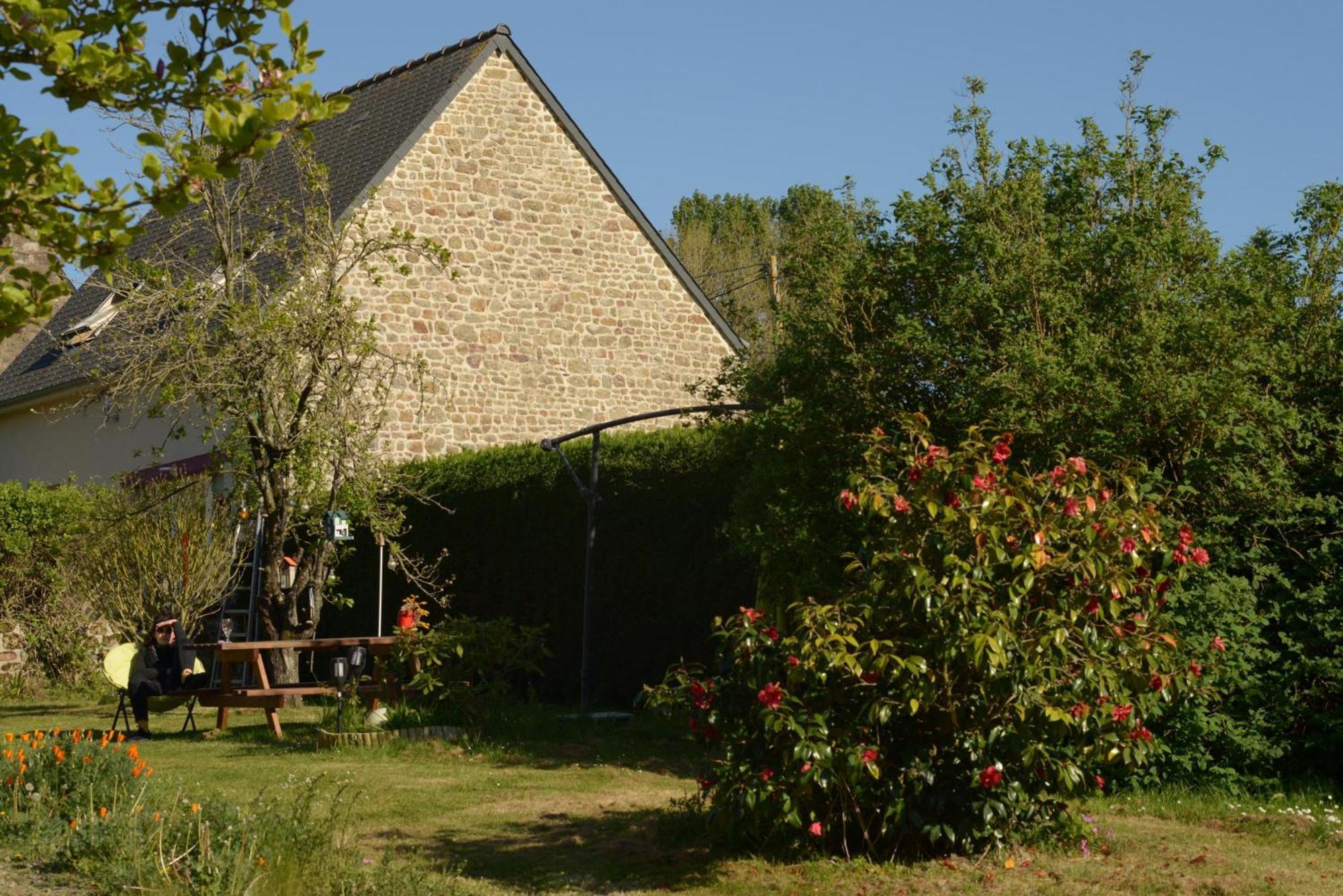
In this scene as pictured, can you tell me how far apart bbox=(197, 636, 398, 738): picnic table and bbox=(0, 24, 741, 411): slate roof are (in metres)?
7.54

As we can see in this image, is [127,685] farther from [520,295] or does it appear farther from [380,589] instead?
[520,295]

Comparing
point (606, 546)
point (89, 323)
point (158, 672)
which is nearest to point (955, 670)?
point (606, 546)

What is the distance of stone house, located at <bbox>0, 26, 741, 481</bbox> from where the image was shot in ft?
66.3

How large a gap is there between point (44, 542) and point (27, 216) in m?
15.6

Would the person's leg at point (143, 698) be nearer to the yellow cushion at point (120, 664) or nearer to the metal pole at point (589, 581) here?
the yellow cushion at point (120, 664)

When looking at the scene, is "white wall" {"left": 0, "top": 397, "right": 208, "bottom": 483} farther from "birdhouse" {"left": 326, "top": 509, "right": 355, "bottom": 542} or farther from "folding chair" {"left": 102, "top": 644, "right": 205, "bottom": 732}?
"folding chair" {"left": 102, "top": 644, "right": 205, "bottom": 732}

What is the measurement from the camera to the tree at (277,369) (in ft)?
46.3

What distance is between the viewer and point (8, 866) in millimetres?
6645

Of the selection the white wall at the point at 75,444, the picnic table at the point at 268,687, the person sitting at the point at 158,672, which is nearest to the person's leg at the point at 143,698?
the person sitting at the point at 158,672

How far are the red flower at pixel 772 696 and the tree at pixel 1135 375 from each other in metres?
2.60

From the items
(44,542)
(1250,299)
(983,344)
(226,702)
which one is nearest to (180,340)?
(226,702)

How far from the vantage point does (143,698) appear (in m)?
13.3

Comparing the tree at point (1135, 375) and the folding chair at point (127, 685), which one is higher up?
the tree at point (1135, 375)

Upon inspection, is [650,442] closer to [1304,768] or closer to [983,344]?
[983,344]
